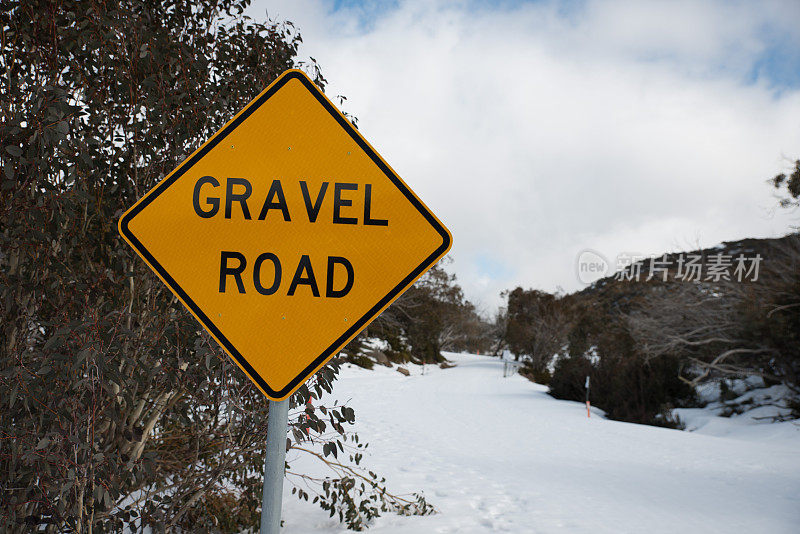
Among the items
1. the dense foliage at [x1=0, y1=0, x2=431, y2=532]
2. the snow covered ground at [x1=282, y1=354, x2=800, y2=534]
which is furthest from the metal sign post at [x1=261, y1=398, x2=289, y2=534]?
the snow covered ground at [x1=282, y1=354, x2=800, y2=534]

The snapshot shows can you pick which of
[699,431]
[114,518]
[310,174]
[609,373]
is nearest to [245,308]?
[310,174]

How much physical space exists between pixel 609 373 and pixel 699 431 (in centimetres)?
506

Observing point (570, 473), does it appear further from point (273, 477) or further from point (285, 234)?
point (285, 234)

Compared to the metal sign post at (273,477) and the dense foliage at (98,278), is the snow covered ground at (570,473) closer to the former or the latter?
the dense foliage at (98,278)

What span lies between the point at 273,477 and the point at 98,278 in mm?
1718

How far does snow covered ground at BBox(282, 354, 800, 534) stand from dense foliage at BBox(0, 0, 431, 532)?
3.78 feet

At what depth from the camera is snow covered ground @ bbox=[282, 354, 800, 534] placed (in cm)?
524

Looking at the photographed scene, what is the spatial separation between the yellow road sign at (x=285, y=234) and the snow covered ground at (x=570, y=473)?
5.62 feet

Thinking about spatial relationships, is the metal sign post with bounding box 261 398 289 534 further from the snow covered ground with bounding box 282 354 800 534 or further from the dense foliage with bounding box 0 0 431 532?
the snow covered ground with bounding box 282 354 800 534

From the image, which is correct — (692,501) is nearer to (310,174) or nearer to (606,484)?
(606,484)

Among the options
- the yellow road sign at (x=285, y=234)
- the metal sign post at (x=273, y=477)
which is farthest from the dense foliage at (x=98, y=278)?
the metal sign post at (x=273, y=477)

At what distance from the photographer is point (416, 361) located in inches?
1478

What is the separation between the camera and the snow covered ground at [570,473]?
524 cm

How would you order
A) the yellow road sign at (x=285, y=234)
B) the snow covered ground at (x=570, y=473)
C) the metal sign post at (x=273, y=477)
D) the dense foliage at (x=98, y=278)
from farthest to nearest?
the snow covered ground at (x=570, y=473), the dense foliage at (x=98, y=278), the yellow road sign at (x=285, y=234), the metal sign post at (x=273, y=477)
